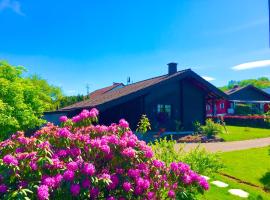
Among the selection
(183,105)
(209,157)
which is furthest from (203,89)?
(209,157)

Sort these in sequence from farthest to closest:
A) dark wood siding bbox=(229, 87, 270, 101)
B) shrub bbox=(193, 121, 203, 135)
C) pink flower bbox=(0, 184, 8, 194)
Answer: dark wood siding bbox=(229, 87, 270, 101), shrub bbox=(193, 121, 203, 135), pink flower bbox=(0, 184, 8, 194)

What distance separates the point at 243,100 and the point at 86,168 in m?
53.4

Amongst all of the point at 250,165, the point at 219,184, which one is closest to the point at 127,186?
the point at 219,184

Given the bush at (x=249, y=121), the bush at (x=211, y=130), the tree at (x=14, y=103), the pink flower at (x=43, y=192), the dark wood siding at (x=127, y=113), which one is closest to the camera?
the pink flower at (x=43, y=192)

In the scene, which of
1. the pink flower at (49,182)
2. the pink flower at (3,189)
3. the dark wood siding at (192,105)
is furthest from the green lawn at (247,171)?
the dark wood siding at (192,105)

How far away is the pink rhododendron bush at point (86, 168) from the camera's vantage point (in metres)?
4.91

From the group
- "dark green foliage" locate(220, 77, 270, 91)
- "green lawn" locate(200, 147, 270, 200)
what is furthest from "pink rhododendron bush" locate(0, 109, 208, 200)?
"dark green foliage" locate(220, 77, 270, 91)

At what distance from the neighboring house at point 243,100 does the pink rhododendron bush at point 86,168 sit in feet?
149

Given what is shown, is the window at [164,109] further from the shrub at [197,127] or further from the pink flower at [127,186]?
the pink flower at [127,186]

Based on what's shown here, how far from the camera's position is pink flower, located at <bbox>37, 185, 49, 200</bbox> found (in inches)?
177

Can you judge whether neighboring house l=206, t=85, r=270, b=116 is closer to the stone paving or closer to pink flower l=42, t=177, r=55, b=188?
the stone paving

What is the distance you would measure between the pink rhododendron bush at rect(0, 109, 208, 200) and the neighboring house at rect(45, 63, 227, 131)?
63.3 feet

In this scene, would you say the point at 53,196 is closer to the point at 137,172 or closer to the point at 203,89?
the point at 137,172

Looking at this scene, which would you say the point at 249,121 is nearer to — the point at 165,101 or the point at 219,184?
the point at 165,101
